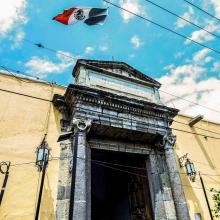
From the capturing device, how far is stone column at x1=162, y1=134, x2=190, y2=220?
21.5ft

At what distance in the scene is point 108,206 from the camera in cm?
1038

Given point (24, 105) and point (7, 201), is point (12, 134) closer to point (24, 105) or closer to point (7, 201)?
point (24, 105)

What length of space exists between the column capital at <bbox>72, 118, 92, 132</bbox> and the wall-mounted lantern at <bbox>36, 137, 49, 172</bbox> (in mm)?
1005

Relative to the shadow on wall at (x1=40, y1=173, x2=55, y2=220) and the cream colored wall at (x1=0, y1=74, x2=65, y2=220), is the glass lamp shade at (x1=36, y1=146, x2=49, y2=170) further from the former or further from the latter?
the shadow on wall at (x1=40, y1=173, x2=55, y2=220)

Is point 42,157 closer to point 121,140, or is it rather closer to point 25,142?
point 25,142

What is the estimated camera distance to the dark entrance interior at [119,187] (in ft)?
24.5

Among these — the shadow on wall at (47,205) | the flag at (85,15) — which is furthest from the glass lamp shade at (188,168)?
the flag at (85,15)

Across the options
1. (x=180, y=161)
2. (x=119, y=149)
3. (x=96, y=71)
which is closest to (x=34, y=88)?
(x=96, y=71)

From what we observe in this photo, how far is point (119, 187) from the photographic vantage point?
9.27m

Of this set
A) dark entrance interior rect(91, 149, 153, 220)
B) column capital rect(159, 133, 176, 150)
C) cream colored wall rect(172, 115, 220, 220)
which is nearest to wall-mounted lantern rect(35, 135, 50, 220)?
dark entrance interior rect(91, 149, 153, 220)

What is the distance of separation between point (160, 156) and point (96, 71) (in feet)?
12.1

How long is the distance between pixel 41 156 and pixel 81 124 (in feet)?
4.58

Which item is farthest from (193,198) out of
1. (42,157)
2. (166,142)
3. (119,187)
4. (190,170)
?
(42,157)

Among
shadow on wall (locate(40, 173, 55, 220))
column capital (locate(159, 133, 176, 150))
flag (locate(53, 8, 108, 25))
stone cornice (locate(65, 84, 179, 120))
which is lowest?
shadow on wall (locate(40, 173, 55, 220))
